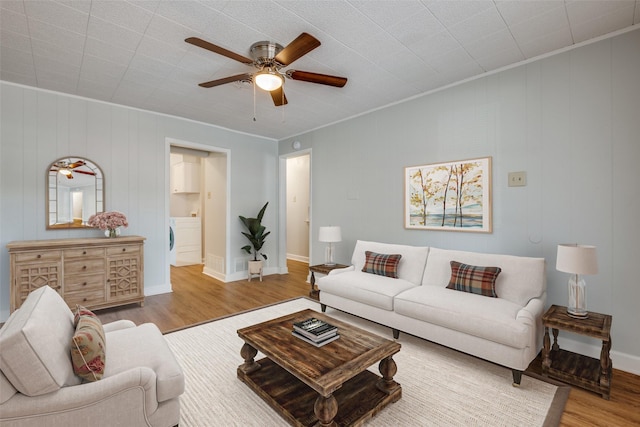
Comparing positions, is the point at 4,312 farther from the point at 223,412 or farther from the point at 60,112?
the point at 223,412

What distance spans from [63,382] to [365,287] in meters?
2.50

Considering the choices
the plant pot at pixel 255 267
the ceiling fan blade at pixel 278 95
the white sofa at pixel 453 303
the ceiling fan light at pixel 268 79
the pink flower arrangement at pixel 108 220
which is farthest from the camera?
the plant pot at pixel 255 267

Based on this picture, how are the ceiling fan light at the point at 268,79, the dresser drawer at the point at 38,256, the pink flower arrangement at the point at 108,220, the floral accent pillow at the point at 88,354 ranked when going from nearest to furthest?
the floral accent pillow at the point at 88,354 < the ceiling fan light at the point at 268,79 < the dresser drawer at the point at 38,256 < the pink flower arrangement at the point at 108,220

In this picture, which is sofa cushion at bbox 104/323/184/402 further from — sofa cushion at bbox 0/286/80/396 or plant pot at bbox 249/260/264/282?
plant pot at bbox 249/260/264/282

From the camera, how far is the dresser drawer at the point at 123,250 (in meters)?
3.73

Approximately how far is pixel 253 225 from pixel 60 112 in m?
3.11

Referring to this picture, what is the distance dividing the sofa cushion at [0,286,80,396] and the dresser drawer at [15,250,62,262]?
2.40m

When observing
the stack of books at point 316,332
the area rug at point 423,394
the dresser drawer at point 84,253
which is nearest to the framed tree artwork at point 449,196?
the area rug at point 423,394

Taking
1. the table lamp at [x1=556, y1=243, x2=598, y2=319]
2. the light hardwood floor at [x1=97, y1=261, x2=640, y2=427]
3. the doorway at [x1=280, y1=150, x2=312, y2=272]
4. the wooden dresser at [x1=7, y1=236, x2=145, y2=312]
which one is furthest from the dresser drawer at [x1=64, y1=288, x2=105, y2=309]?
the table lamp at [x1=556, y1=243, x2=598, y2=319]

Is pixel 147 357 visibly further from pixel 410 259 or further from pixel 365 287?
pixel 410 259

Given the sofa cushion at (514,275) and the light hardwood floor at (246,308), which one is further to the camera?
the sofa cushion at (514,275)

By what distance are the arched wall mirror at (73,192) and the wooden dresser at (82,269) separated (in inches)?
16.1

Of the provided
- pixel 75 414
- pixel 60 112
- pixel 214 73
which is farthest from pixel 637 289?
pixel 60 112

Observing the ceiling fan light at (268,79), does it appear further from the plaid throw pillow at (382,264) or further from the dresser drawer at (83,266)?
the dresser drawer at (83,266)
